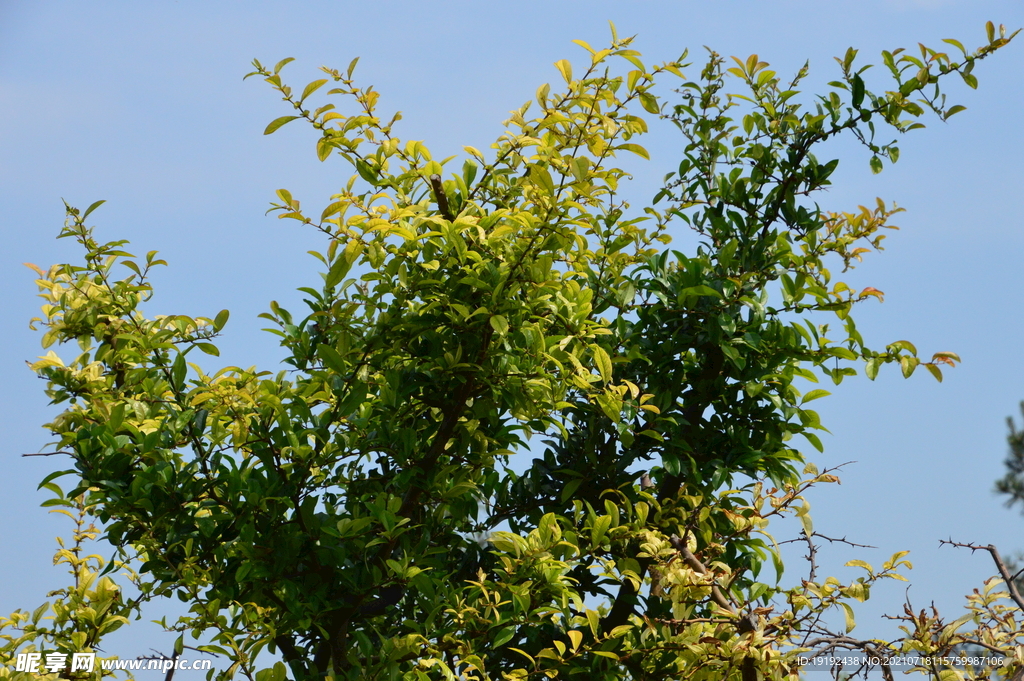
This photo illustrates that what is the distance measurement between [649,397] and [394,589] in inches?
34.5

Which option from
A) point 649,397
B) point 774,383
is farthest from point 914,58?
point 649,397

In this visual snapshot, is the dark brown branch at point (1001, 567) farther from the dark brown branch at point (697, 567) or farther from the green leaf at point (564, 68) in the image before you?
the green leaf at point (564, 68)

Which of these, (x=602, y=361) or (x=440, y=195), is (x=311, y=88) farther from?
(x=602, y=361)

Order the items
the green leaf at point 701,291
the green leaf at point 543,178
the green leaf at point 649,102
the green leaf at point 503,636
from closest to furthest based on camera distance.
→ the green leaf at point 543,178, the green leaf at point 503,636, the green leaf at point 649,102, the green leaf at point 701,291

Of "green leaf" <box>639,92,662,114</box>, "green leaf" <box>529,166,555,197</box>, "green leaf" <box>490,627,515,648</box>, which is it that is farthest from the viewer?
"green leaf" <box>639,92,662,114</box>

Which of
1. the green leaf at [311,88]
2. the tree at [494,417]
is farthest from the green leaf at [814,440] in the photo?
the green leaf at [311,88]

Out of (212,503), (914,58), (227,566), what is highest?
(914,58)

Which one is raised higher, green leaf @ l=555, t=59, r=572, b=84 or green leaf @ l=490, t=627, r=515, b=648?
green leaf @ l=555, t=59, r=572, b=84

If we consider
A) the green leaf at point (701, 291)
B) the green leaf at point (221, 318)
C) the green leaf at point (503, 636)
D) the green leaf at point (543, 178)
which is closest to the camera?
the green leaf at point (543, 178)

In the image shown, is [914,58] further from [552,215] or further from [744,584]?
[744,584]

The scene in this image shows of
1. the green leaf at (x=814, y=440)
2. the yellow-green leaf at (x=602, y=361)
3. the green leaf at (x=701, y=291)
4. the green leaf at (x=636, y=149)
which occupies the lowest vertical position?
the green leaf at (x=814, y=440)

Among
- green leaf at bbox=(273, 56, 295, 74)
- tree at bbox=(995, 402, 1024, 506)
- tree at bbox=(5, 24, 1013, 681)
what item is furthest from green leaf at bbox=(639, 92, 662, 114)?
tree at bbox=(995, 402, 1024, 506)

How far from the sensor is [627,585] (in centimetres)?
251

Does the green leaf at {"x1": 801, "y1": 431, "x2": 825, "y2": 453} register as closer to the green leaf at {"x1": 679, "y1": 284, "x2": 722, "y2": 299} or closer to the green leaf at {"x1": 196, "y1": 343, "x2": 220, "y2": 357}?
the green leaf at {"x1": 679, "y1": 284, "x2": 722, "y2": 299}
